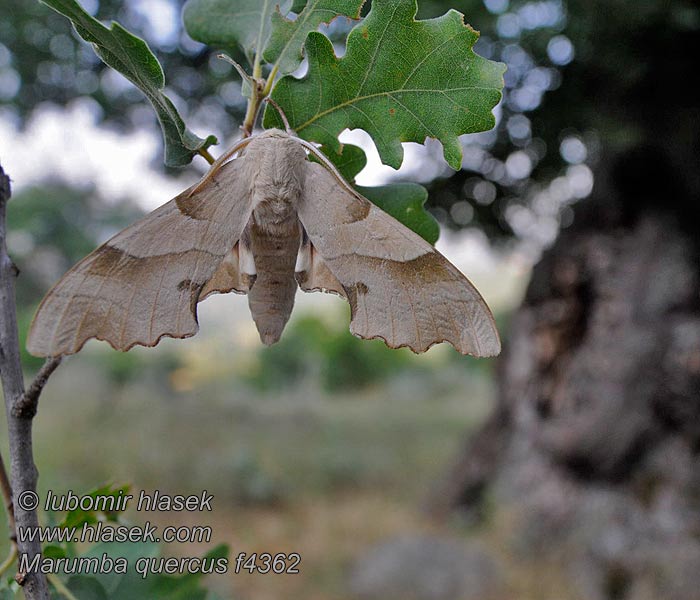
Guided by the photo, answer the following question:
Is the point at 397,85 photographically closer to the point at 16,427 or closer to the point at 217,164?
the point at 217,164

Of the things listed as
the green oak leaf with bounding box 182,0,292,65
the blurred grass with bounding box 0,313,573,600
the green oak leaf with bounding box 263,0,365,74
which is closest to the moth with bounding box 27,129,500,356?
the green oak leaf with bounding box 263,0,365,74

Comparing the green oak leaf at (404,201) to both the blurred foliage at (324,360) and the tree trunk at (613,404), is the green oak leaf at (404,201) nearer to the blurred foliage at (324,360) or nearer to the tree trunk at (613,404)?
the tree trunk at (613,404)

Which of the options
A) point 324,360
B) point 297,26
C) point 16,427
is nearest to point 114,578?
point 16,427

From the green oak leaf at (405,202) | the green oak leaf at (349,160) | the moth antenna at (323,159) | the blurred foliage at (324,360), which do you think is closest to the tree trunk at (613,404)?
the green oak leaf at (405,202)

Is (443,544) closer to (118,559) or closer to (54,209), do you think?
(118,559)

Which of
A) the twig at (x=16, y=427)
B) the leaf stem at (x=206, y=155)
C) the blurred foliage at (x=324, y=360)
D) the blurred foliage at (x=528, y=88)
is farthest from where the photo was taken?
the blurred foliage at (x=324, y=360)

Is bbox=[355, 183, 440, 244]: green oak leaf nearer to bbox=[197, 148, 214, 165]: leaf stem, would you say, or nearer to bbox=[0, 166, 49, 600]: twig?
bbox=[197, 148, 214, 165]: leaf stem

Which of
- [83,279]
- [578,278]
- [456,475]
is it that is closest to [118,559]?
[83,279]
